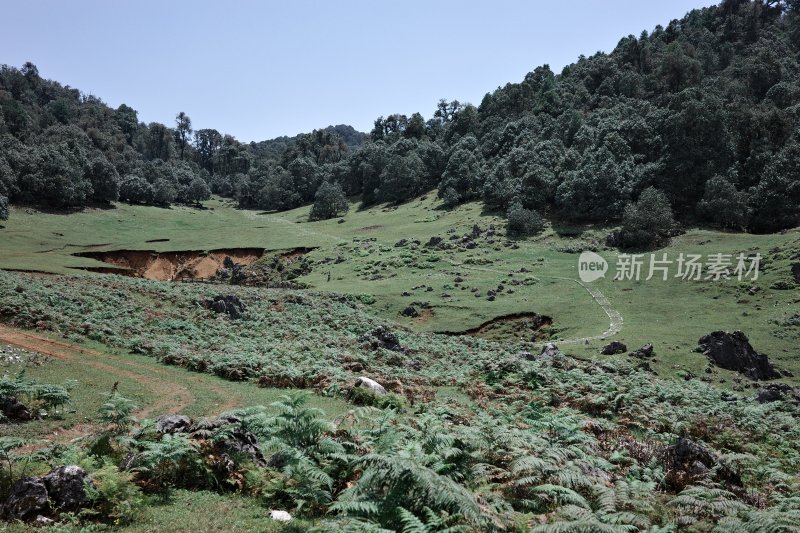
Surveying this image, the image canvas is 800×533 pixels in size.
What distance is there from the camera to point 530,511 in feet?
30.4

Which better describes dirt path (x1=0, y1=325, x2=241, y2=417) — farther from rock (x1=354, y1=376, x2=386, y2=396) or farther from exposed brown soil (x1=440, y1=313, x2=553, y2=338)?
exposed brown soil (x1=440, y1=313, x2=553, y2=338)

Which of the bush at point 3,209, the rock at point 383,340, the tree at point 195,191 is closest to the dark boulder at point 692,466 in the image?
the rock at point 383,340

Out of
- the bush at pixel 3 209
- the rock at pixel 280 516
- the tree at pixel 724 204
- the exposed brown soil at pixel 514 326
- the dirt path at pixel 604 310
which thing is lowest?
the exposed brown soil at pixel 514 326

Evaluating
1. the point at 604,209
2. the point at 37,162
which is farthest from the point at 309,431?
the point at 37,162

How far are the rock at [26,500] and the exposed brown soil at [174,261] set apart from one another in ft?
229

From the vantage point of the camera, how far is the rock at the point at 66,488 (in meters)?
8.68

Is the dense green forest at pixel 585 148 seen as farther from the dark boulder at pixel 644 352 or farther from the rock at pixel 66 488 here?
the rock at pixel 66 488

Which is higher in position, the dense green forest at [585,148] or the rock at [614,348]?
the dense green forest at [585,148]

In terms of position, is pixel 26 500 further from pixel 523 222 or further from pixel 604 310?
pixel 523 222

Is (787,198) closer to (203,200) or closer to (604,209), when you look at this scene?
(604,209)

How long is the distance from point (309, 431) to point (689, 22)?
20841cm

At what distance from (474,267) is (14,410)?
6346 centimetres

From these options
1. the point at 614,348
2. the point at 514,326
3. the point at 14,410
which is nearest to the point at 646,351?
the point at 614,348
